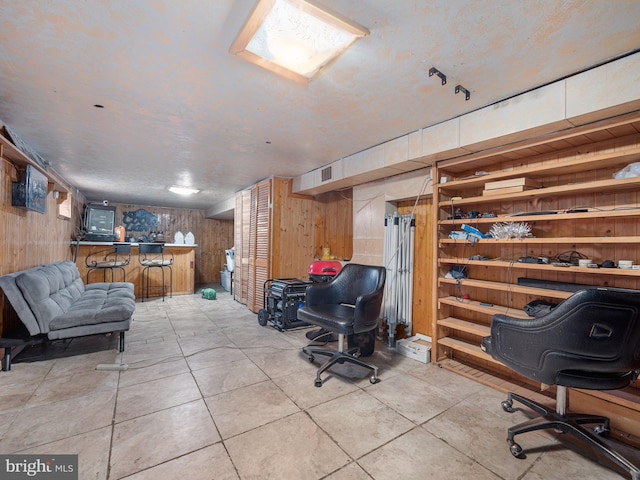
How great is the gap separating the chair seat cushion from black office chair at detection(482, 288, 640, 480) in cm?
115

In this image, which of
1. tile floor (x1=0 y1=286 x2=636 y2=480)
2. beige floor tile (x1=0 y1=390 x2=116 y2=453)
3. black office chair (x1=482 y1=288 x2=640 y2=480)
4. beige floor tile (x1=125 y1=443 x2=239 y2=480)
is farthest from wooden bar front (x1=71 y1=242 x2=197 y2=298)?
black office chair (x1=482 y1=288 x2=640 y2=480)

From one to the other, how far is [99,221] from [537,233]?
804cm

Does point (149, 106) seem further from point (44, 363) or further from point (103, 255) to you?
point (103, 255)

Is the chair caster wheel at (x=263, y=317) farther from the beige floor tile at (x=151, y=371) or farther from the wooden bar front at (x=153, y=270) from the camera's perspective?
the wooden bar front at (x=153, y=270)

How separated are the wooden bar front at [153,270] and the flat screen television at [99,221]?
0.52m

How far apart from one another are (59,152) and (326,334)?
4.06 meters

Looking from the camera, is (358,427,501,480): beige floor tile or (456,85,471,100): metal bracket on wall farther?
(456,85,471,100): metal bracket on wall

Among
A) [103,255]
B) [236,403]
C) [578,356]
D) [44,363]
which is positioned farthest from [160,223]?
[578,356]

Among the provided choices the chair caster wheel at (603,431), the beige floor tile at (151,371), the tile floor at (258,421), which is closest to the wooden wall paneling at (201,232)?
the tile floor at (258,421)

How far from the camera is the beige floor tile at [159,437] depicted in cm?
149

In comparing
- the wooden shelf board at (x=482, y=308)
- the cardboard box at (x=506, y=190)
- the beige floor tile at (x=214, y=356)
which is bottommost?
the beige floor tile at (x=214, y=356)

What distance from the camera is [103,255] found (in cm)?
575

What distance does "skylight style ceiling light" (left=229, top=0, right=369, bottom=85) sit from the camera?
52.0 inches

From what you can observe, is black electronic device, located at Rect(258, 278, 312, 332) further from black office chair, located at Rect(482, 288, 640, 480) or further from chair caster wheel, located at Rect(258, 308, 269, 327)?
black office chair, located at Rect(482, 288, 640, 480)
